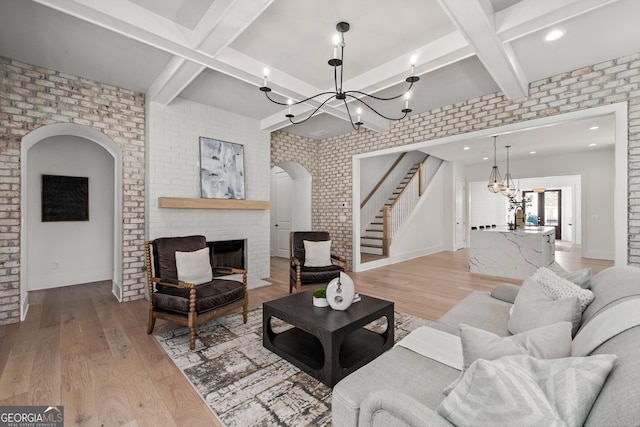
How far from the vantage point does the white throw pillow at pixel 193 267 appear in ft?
10.5

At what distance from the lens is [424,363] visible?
153cm

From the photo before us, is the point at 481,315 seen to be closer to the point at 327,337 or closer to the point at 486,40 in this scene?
the point at 327,337

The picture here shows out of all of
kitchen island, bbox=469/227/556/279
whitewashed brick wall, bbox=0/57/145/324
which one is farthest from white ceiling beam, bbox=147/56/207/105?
kitchen island, bbox=469/227/556/279

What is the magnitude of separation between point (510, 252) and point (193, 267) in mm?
5291

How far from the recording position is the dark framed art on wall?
4473 mm

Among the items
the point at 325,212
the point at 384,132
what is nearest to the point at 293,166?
→ the point at 325,212

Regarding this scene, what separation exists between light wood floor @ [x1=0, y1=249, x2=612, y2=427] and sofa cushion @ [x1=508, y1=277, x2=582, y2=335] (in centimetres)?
163

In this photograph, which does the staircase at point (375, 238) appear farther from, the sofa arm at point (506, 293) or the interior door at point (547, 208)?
the interior door at point (547, 208)

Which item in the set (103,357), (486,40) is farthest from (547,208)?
(103,357)

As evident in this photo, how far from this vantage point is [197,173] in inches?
177

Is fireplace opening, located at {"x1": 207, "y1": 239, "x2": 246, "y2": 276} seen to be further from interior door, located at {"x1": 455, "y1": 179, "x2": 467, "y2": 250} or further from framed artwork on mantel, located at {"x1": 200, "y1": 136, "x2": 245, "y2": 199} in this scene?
interior door, located at {"x1": 455, "y1": 179, "x2": 467, "y2": 250}

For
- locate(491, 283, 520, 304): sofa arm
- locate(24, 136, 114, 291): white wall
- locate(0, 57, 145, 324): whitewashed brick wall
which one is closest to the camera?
locate(491, 283, 520, 304): sofa arm

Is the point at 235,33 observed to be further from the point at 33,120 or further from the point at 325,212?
the point at 325,212

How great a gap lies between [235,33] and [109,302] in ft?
12.3
